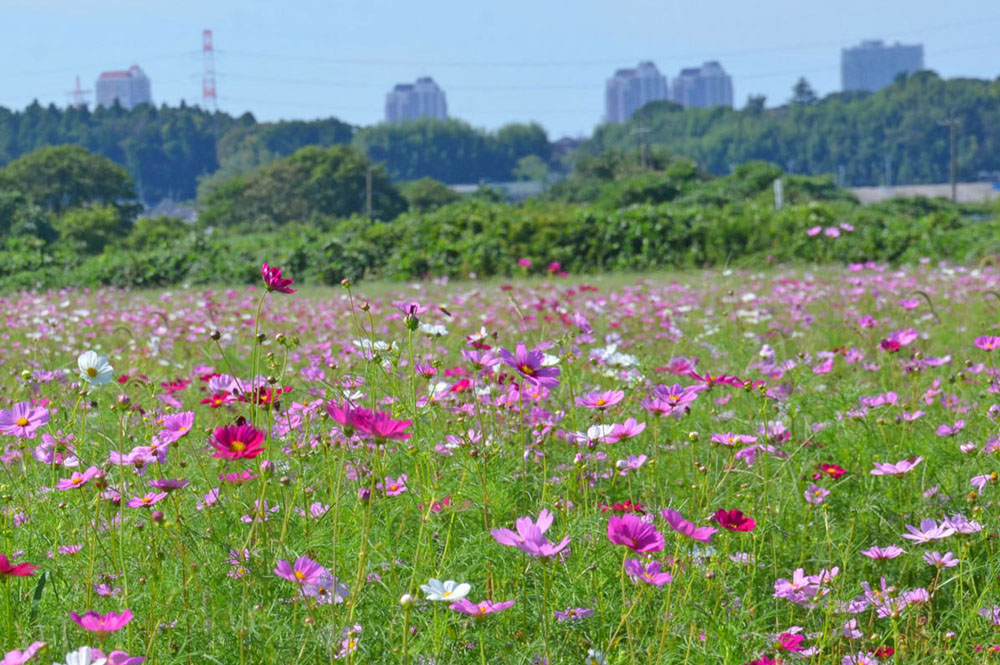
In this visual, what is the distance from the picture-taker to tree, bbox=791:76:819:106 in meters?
105

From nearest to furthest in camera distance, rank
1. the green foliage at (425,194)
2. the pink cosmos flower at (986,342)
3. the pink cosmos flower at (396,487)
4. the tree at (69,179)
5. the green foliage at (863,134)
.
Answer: the pink cosmos flower at (396,487) < the pink cosmos flower at (986,342) < the tree at (69,179) < the green foliage at (425,194) < the green foliage at (863,134)

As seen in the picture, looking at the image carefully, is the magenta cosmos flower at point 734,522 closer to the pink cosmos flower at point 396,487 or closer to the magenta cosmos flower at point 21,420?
the pink cosmos flower at point 396,487

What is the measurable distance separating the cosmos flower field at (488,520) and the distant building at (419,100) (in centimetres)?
19234

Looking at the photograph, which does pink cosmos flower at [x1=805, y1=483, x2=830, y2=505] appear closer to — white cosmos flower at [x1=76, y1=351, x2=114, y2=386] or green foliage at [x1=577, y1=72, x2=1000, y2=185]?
white cosmos flower at [x1=76, y1=351, x2=114, y2=386]

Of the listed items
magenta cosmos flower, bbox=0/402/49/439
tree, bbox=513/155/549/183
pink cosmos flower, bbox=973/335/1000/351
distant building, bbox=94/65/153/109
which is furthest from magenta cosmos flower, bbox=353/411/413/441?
distant building, bbox=94/65/153/109

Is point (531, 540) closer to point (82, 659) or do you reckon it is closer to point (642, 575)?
point (642, 575)

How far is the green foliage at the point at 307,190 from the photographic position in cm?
5562

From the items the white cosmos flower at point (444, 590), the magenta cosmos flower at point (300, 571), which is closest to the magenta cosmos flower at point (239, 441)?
the magenta cosmos flower at point (300, 571)

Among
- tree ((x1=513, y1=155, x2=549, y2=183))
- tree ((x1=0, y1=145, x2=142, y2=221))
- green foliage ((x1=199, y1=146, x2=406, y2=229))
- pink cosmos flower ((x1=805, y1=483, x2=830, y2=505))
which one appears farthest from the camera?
tree ((x1=513, y1=155, x2=549, y2=183))

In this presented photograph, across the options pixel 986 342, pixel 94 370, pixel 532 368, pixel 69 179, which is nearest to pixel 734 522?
pixel 532 368

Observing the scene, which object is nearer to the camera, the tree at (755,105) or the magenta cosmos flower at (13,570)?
the magenta cosmos flower at (13,570)

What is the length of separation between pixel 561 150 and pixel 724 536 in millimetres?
121782

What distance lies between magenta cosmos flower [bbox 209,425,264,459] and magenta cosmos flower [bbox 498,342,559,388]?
0.30 metres

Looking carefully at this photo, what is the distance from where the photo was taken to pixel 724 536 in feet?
4.97
